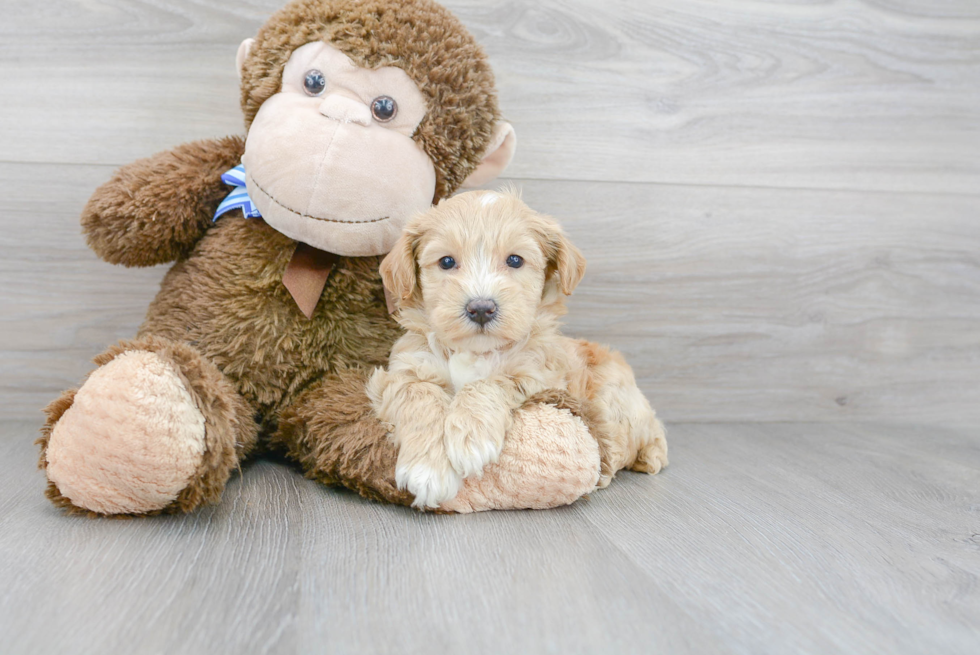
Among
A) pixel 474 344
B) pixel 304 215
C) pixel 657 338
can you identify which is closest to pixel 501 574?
pixel 474 344

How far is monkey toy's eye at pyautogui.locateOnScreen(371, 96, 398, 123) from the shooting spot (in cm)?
125

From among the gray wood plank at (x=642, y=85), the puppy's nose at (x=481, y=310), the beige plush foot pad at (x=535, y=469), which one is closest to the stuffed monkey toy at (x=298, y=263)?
the beige plush foot pad at (x=535, y=469)

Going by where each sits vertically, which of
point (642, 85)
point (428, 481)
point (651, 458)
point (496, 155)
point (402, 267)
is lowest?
point (651, 458)

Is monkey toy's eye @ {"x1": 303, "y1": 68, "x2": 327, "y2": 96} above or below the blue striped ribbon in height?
above

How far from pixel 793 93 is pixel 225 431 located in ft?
5.29

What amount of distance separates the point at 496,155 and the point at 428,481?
70cm

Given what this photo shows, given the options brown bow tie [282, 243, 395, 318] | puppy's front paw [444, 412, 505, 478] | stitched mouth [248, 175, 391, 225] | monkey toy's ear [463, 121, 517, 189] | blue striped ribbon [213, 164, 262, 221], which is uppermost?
monkey toy's ear [463, 121, 517, 189]

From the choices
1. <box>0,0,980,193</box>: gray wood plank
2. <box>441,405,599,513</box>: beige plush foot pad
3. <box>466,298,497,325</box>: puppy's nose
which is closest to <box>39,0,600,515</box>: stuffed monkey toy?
<box>441,405,599,513</box>: beige plush foot pad

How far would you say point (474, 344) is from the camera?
3.80ft

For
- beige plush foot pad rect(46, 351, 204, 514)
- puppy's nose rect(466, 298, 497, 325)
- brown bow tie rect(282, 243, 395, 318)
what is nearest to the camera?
beige plush foot pad rect(46, 351, 204, 514)

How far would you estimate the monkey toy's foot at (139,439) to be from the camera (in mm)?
998

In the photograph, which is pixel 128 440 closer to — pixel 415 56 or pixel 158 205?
pixel 158 205

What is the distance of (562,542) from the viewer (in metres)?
1.05

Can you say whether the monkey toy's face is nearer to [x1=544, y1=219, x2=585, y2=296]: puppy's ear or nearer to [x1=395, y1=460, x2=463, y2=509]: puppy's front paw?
[x1=544, y1=219, x2=585, y2=296]: puppy's ear
